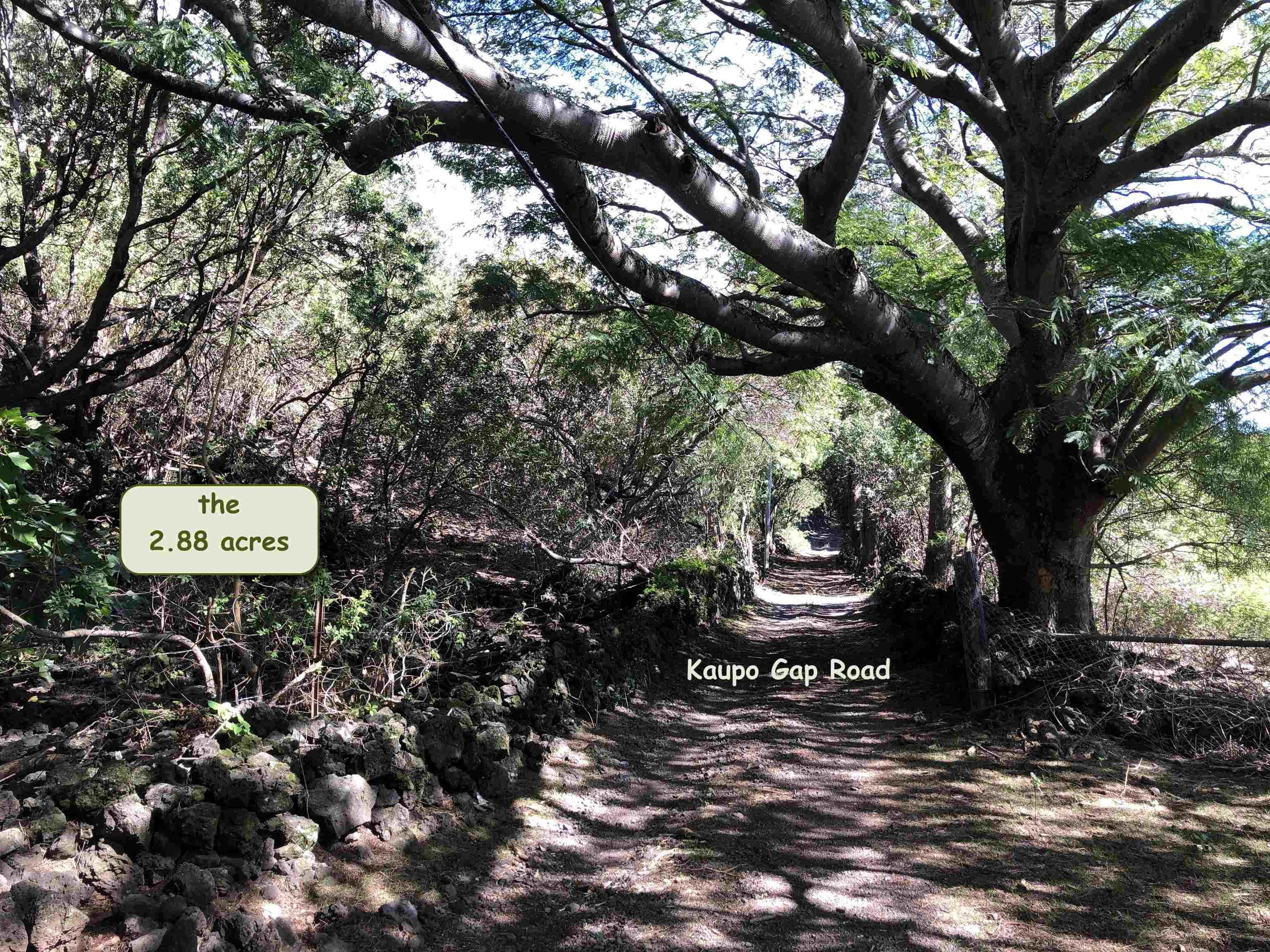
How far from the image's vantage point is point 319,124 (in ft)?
17.1

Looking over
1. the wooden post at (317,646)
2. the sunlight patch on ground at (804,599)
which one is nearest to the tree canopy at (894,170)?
the wooden post at (317,646)

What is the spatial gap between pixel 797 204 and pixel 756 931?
9.72m

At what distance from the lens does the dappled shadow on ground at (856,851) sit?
→ 376 centimetres

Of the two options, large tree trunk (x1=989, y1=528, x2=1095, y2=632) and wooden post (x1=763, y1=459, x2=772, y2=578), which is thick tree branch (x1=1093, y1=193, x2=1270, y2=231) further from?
wooden post (x1=763, y1=459, x2=772, y2=578)

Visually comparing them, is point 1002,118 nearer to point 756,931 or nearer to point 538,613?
point 538,613

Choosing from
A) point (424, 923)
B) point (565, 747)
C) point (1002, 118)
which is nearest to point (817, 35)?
point (1002, 118)

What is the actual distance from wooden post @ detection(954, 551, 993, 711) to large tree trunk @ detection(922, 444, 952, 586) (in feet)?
23.1

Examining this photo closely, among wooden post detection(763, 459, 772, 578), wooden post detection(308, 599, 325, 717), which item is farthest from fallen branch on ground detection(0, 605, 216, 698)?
wooden post detection(763, 459, 772, 578)

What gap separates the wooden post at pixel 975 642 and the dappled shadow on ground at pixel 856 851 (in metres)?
0.45

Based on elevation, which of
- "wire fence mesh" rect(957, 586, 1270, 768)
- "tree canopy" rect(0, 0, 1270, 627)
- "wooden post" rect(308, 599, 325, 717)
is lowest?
"wire fence mesh" rect(957, 586, 1270, 768)

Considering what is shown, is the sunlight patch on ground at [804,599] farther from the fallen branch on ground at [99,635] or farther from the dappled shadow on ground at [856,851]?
the fallen branch on ground at [99,635]

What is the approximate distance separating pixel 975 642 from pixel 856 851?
10.5 ft

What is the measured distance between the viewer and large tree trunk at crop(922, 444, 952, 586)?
14.5 meters

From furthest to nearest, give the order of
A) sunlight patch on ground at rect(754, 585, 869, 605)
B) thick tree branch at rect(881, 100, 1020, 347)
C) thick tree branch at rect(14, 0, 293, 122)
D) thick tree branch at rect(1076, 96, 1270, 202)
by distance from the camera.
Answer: sunlight patch on ground at rect(754, 585, 869, 605) < thick tree branch at rect(881, 100, 1020, 347) < thick tree branch at rect(1076, 96, 1270, 202) < thick tree branch at rect(14, 0, 293, 122)
